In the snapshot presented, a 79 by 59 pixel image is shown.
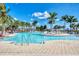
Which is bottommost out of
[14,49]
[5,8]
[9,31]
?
[14,49]

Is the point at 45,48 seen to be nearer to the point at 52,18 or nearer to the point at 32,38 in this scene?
the point at 32,38

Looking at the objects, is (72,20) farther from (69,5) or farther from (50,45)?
(50,45)

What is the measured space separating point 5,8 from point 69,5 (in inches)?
29.4

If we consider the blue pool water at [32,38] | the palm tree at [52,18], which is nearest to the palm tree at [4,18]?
the blue pool water at [32,38]

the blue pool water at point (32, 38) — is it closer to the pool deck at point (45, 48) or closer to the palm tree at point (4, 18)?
the pool deck at point (45, 48)

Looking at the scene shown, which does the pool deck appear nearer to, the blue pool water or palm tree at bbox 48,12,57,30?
the blue pool water

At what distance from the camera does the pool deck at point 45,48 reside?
3279 mm

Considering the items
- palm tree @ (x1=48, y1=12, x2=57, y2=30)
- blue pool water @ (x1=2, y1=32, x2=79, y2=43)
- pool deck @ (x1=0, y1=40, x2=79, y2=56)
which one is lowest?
pool deck @ (x1=0, y1=40, x2=79, y2=56)

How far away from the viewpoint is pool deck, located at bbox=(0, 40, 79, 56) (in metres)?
3.28

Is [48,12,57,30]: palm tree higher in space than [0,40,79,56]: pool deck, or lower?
higher

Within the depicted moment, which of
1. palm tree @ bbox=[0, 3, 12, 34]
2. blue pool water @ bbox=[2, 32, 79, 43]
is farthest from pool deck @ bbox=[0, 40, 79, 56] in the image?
palm tree @ bbox=[0, 3, 12, 34]

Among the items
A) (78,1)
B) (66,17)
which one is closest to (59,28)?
(66,17)

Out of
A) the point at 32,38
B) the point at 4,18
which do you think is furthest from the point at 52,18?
the point at 4,18

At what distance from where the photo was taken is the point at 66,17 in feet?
10.8
